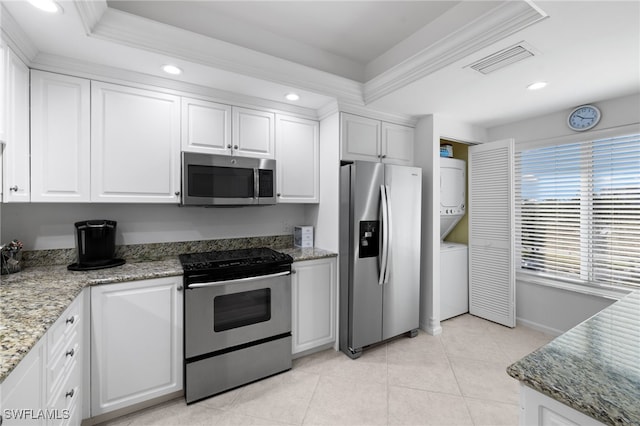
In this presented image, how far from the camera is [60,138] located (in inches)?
75.2

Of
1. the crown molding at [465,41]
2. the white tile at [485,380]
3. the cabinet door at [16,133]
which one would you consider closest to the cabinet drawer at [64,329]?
the cabinet door at [16,133]

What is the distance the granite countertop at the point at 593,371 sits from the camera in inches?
28.7

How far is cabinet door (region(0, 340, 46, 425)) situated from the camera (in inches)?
35.5

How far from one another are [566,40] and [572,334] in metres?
1.67

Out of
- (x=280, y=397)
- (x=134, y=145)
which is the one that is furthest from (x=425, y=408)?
(x=134, y=145)

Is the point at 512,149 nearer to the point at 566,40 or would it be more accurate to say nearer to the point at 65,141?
the point at 566,40

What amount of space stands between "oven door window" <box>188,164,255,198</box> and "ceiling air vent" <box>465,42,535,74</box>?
1907 millimetres

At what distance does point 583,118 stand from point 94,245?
4.47 metres

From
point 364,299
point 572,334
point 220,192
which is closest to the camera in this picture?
point 572,334

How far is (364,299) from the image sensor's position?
2.64 m

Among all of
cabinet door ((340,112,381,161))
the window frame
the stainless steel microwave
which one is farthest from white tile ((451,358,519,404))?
the stainless steel microwave

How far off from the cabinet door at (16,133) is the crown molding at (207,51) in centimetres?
49

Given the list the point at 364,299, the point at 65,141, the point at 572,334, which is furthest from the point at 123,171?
the point at 572,334

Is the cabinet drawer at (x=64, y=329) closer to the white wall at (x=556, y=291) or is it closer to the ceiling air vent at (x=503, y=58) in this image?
the ceiling air vent at (x=503, y=58)
